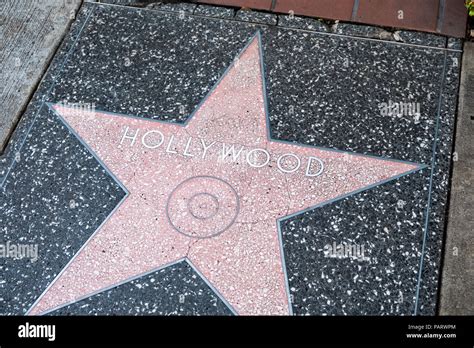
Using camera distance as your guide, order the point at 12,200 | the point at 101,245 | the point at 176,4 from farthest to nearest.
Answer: the point at 176,4
the point at 12,200
the point at 101,245

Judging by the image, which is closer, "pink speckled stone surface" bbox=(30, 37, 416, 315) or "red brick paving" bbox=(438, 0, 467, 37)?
"pink speckled stone surface" bbox=(30, 37, 416, 315)

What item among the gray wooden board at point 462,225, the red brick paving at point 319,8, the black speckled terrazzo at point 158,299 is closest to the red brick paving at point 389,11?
the red brick paving at point 319,8

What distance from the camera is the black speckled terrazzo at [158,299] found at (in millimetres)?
2408

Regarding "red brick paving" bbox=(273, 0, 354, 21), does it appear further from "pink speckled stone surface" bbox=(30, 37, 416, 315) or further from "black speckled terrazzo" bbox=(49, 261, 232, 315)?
"black speckled terrazzo" bbox=(49, 261, 232, 315)

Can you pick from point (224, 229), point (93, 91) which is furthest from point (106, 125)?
point (224, 229)

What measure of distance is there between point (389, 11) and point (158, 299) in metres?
→ 2.21

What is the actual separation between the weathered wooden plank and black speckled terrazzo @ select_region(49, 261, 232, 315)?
111cm

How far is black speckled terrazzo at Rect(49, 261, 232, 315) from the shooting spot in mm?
2408

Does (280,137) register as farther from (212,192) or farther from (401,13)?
(401,13)

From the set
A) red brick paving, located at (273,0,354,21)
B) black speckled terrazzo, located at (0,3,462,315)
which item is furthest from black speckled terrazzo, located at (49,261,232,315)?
red brick paving, located at (273,0,354,21)

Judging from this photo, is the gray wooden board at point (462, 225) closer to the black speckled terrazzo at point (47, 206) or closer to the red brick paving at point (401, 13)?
the red brick paving at point (401, 13)
